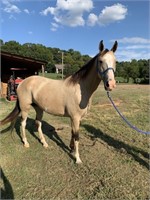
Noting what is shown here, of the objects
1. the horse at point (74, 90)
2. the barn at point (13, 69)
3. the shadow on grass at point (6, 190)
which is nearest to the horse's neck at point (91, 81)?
the horse at point (74, 90)

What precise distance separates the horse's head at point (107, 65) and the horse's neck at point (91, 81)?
1.08 ft

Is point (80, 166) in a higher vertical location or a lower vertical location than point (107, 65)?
lower

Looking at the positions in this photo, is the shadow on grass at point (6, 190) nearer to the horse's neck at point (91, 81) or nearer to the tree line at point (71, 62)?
the horse's neck at point (91, 81)

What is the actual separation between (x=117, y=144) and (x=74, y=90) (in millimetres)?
1625

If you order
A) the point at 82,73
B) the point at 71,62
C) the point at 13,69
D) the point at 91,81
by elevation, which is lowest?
the point at 91,81

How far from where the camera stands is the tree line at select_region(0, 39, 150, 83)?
4362 cm

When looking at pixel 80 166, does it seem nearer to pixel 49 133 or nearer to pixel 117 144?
pixel 117 144

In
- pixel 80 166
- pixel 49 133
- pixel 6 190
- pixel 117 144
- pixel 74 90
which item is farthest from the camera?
pixel 49 133

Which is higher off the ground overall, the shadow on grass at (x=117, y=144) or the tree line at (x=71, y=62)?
the tree line at (x=71, y=62)

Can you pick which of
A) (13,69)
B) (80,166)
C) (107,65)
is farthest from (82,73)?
(13,69)

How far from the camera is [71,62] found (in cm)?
5428

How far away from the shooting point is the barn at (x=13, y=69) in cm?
1219

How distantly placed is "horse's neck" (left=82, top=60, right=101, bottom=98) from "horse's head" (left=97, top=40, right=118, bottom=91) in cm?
33

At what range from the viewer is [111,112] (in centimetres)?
765
